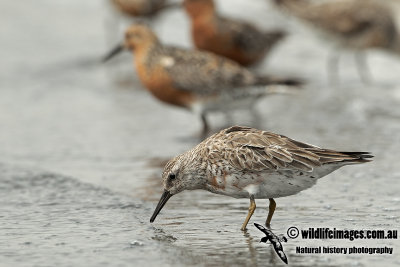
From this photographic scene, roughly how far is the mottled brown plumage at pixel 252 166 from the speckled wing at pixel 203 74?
411cm

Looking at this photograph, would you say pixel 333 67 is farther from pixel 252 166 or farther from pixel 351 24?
pixel 252 166

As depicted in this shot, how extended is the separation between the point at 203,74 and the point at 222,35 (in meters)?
2.53

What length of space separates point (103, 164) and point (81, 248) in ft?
10.3

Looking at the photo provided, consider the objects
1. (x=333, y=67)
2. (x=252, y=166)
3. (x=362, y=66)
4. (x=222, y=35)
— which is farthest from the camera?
(x=362, y=66)

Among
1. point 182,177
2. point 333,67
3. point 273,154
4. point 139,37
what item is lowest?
point 182,177

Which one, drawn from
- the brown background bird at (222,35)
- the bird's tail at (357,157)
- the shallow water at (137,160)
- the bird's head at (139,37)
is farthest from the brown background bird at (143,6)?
the bird's tail at (357,157)

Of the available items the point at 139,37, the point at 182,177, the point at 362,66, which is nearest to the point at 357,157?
the point at 182,177

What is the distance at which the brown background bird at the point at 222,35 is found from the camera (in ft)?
42.6

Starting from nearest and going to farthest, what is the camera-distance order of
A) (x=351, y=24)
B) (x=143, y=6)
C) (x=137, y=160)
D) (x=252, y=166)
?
(x=252, y=166) → (x=137, y=160) → (x=351, y=24) → (x=143, y=6)

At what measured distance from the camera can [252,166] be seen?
5.96m

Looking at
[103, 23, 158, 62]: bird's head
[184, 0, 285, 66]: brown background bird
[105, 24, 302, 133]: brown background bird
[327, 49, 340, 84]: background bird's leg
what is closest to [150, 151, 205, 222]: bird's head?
[105, 24, 302, 133]: brown background bird

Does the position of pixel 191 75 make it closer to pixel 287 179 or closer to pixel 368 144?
pixel 368 144

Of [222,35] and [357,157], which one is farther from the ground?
[222,35]

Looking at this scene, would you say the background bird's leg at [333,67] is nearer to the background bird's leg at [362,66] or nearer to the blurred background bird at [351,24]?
the blurred background bird at [351,24]
